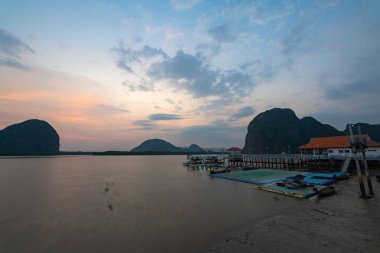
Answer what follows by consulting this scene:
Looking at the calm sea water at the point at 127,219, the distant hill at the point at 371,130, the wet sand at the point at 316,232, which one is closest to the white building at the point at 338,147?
the wet sand at the point at 316,232

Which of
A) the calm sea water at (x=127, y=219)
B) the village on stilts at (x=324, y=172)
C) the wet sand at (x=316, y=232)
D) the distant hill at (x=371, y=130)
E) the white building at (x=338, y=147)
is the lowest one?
the calm sea water at (x=127, y=219)

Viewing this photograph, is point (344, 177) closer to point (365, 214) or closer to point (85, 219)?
point (365, 214)

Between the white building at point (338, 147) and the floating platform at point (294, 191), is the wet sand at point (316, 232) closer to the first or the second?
the floating platform at point (294, 191)

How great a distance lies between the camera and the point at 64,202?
31531mm

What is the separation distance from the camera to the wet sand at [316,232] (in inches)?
560

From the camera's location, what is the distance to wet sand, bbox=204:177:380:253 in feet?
46.7

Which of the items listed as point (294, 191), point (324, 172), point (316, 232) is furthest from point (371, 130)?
point (316, 232)

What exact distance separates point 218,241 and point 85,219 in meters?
16.1

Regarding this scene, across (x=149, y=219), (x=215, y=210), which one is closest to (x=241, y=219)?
(x=215, y=210)

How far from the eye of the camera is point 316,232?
16562 millimetres

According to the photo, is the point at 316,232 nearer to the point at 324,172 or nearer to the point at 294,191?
the point at 294,191

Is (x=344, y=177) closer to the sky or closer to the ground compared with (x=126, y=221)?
closer to the sky

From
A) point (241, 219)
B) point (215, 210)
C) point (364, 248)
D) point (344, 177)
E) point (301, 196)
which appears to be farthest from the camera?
point (344, 177)

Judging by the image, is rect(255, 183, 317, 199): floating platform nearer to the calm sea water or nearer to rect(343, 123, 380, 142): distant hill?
the calm sea water
